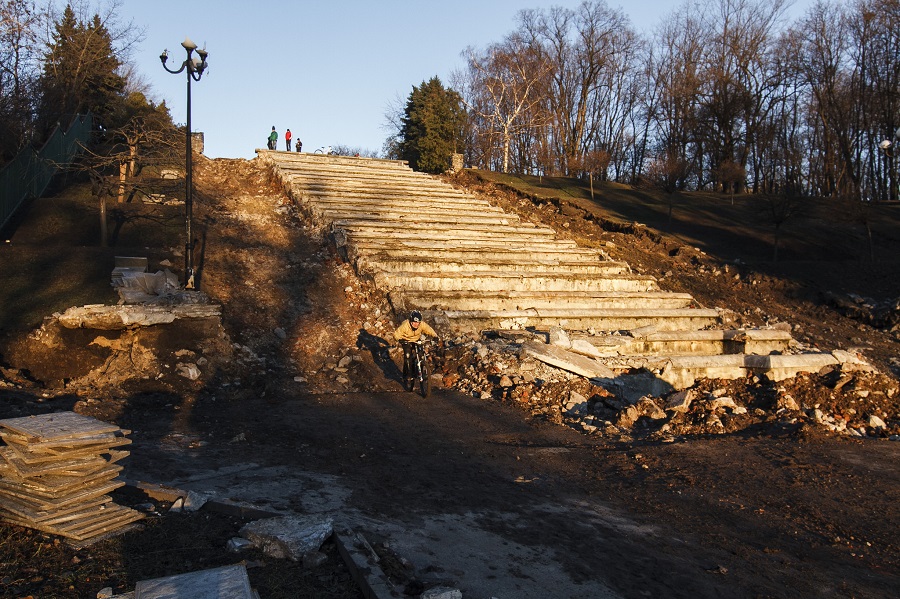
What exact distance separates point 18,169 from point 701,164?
39.2 m

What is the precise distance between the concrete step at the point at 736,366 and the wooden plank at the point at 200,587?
32.2 ft

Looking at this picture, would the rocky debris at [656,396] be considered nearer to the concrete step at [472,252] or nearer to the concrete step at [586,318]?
the concrete step at [586,318]

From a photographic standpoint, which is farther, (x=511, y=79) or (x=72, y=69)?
(x=511, y=79)

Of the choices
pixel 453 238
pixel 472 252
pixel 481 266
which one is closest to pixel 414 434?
pixel 481 266

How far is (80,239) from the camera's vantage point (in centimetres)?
1531

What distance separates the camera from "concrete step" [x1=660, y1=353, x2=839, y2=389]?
40.2 feet

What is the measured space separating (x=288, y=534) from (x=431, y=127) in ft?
96.8

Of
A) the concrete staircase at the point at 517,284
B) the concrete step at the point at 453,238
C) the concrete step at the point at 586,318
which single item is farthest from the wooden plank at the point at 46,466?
the concrete step at the point at 453,238

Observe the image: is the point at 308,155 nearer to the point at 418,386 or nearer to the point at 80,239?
the point at 80,239

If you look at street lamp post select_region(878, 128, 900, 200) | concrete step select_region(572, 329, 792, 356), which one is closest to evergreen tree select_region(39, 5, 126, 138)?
concrete step select_region(572, 329, 792, 356)

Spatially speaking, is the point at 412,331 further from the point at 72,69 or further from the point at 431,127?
the point at 431,127

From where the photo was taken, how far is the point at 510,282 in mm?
15961

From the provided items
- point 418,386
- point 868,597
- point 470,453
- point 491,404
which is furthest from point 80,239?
point 868,597

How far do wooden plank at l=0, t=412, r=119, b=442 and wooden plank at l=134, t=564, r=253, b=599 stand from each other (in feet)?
5.76
